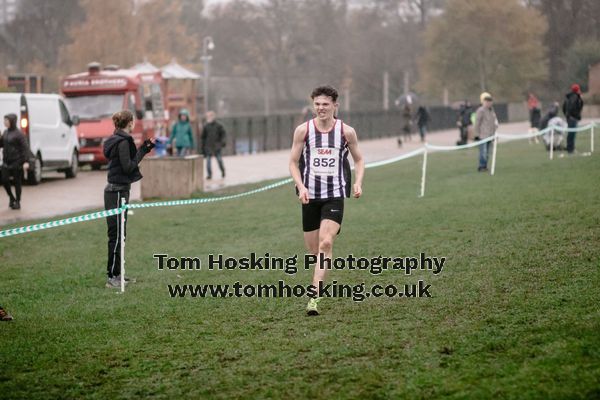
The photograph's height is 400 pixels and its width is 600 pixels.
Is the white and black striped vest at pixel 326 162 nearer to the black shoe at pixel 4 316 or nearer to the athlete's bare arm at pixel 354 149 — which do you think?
the athlete's bare arm at pixel 354 149

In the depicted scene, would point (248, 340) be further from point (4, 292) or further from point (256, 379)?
point (4, 292)

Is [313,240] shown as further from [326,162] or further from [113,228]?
[113,228]

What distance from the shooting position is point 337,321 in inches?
323

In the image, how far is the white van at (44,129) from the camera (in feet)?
82.0

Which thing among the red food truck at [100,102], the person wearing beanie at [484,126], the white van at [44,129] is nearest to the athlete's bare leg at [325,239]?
the person wearing beanie at [484,126]

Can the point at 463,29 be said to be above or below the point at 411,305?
above

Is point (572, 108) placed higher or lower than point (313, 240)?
higher

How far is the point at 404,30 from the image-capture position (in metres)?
86.9

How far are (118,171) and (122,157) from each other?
0.79 ft

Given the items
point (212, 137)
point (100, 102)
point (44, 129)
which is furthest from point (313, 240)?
point (100, 102)

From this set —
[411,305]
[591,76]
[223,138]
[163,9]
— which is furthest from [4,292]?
[163,9]

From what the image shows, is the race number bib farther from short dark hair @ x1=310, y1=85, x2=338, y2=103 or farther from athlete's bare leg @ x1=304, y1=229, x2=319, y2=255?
athlete's bare leg @ x1=304, y1=229, x2=319, y2=255

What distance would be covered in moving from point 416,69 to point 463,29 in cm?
1663

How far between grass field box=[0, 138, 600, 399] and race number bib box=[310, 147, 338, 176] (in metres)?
1.22
